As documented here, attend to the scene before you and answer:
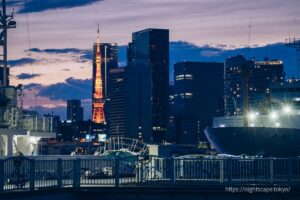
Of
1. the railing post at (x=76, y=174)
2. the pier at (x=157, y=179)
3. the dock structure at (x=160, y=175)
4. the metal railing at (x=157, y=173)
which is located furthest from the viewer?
the railing post at (x=76, y=174)

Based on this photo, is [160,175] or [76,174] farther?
[160,175]

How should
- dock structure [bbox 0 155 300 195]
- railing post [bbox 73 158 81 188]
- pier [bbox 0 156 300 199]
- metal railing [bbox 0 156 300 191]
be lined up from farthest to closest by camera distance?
railing post [bbox 73 158 81 188]
metal railing [bbox 0 156 300 191]
dock structure [bbox 0 155 300 195]
pier [bbox 0 156 300 199]

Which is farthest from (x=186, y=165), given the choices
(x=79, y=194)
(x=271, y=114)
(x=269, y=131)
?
(x=271, y=114)

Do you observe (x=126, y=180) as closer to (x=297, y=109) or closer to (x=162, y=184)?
(x=162, y=184)

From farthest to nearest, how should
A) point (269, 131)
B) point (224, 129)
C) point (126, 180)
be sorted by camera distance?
1. point (224, 129)
2. point (269, 131)
3. point (126, 180)

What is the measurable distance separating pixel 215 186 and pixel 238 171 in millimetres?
3790

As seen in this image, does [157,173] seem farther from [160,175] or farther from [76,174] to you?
[76,174]

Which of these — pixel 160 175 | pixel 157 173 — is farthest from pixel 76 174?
pixel 157 173

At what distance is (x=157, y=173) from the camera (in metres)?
36.6

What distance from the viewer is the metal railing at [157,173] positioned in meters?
30.3

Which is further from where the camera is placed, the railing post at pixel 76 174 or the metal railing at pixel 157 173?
the railing post at pixel 76 174

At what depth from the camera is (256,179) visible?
108 ft

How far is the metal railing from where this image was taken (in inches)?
1194

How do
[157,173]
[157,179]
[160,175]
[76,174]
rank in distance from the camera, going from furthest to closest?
[157,173]
[160,175]
[157,179]
[76,174]
